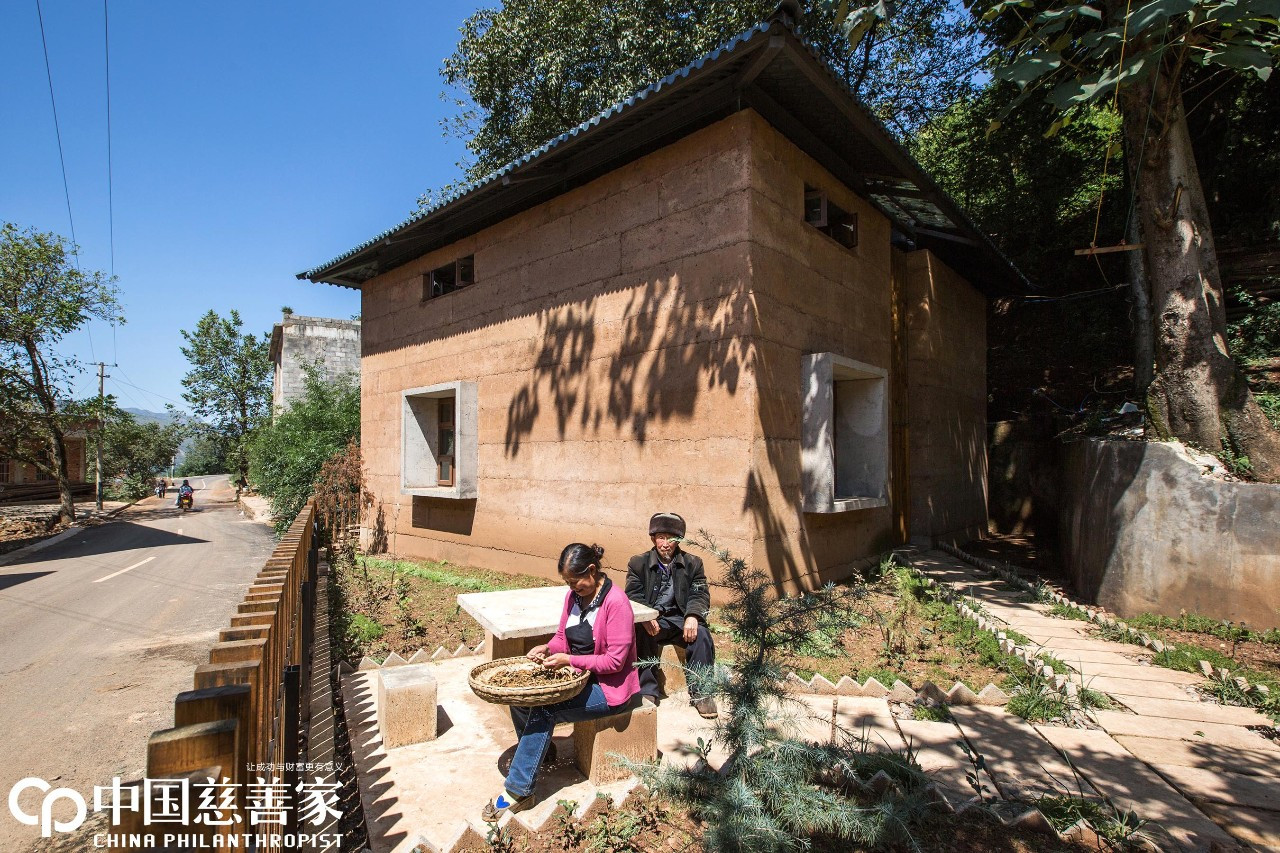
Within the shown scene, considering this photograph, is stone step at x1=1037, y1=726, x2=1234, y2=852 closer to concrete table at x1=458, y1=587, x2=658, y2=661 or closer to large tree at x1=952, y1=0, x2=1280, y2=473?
concrete table at x1=458, y1=587, x2=658, y2=661

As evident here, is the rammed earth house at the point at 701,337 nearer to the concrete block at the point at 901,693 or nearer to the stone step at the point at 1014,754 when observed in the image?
the concrete block at the point at 901,693

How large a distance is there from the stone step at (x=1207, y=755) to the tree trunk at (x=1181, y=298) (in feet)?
13.1

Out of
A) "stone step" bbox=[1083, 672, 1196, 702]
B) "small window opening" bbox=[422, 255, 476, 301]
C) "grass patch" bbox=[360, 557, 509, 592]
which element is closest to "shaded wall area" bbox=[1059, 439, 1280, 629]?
"stone step" bbox=[1083, 672, 1196, 702]

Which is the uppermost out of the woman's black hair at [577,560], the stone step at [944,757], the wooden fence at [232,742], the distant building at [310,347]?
the distant building at [310,347]

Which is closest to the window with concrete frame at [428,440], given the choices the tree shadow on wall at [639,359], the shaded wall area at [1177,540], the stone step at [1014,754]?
the tree shadow on wall at [639,359]

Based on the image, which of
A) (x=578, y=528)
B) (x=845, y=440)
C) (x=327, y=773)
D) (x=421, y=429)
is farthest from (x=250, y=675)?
(x=421, y=429)

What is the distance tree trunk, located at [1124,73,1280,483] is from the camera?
21.6 feet

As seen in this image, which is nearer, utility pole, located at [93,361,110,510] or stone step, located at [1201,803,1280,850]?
stone step, located at [1201,803,1280,850]

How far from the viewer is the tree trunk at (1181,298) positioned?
6.59 metres

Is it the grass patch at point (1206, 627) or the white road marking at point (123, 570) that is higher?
the grass patch at point (1206, 627)

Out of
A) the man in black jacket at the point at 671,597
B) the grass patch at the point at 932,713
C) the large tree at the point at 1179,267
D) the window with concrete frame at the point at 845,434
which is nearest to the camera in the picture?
the grass patch at the point at 932,713

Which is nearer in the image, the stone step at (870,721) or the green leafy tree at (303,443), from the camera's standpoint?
the stone step at (870,721)

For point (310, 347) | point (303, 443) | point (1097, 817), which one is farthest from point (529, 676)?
point (310, 347)

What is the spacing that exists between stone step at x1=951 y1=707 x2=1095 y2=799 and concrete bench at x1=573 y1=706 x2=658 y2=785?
1.87 metres
